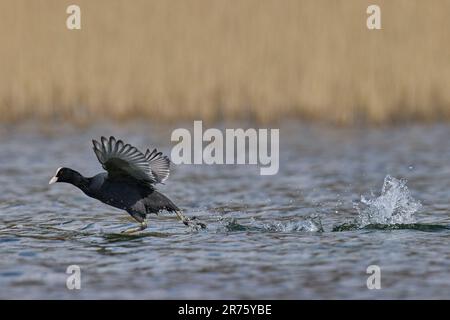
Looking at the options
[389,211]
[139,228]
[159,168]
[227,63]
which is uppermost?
[227,63]

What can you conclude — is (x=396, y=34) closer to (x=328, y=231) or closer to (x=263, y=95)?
(x=263, y=95)

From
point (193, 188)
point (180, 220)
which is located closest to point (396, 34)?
point (193, 188)

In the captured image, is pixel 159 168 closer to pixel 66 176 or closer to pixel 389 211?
pixel 66 176

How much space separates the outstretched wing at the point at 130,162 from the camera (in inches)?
339

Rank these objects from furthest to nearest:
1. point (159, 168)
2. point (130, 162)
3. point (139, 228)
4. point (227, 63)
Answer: point (227, 63)
point (139, 228)
point (159, 168)
point (130, 162)

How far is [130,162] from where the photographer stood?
8.86 metres

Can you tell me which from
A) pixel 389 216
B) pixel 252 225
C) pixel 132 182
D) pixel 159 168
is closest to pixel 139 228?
pixel 132 182

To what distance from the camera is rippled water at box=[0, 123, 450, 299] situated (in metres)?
6.85

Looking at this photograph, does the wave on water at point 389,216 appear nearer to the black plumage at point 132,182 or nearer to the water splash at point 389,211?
the water splash at point 389,211

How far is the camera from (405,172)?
1248 cm

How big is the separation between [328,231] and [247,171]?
434 centimetres

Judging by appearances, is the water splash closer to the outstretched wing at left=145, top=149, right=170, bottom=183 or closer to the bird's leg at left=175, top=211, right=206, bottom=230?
the bird's leg at left=175, top=211, right=206, bottom=230

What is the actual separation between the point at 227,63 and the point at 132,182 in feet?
20.2

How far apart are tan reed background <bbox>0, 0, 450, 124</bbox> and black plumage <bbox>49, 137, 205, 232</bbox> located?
18.9ft
